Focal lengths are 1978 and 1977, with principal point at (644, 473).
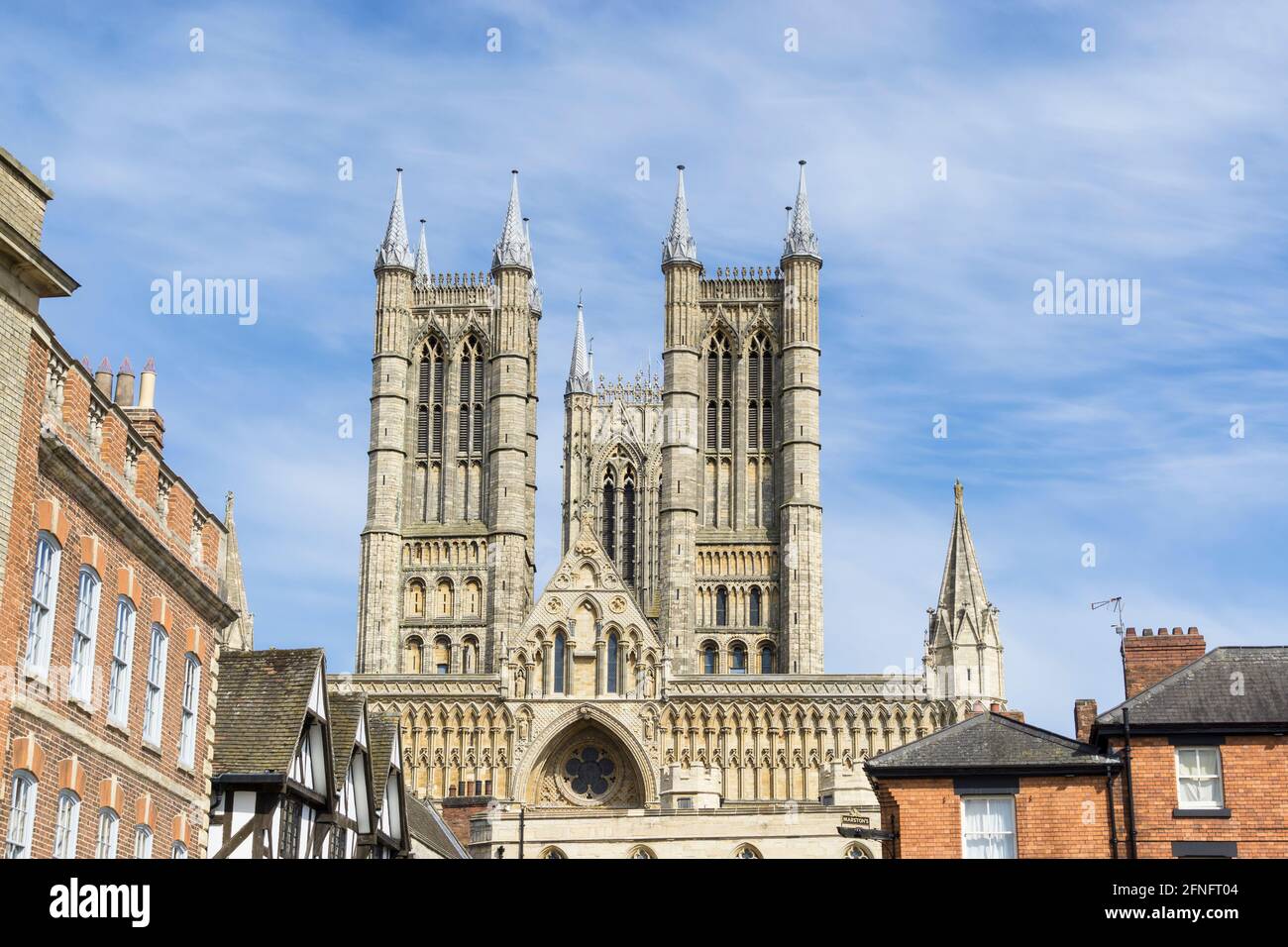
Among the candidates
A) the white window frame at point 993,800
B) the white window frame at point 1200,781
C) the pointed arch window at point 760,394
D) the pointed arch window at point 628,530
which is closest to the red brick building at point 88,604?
the white window frame at point 993,800

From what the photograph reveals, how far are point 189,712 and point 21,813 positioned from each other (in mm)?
6022

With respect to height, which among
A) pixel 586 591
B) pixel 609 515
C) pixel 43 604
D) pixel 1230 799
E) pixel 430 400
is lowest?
pixel 1230 799

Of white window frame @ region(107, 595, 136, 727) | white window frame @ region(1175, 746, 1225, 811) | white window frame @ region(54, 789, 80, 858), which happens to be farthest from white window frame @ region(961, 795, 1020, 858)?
white window frame @ region(54, 789, 80, 858)

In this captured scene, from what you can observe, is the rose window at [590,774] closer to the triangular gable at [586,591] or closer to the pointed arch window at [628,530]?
the triangular gable at [586,591]

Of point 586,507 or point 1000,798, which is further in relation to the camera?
point 586,507

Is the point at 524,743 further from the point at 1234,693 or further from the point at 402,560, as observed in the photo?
the point at 1234,693

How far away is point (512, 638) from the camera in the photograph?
78.7 m

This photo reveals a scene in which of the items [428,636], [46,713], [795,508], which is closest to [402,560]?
[428,636]

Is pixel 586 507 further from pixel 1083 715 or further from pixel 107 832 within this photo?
pixel 107 832

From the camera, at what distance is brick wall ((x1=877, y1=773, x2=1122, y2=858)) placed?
30.9 meters

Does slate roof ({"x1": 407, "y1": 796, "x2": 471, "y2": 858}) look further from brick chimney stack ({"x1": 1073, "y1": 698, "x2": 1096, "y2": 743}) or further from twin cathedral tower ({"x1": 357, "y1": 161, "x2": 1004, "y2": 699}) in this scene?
twin cathedral tower ({"x1": 357, "y1": 161, "x2": 1004, "y2": 699})

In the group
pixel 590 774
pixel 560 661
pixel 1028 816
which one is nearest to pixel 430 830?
pixel 1028 816

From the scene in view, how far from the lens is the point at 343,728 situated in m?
30.7
